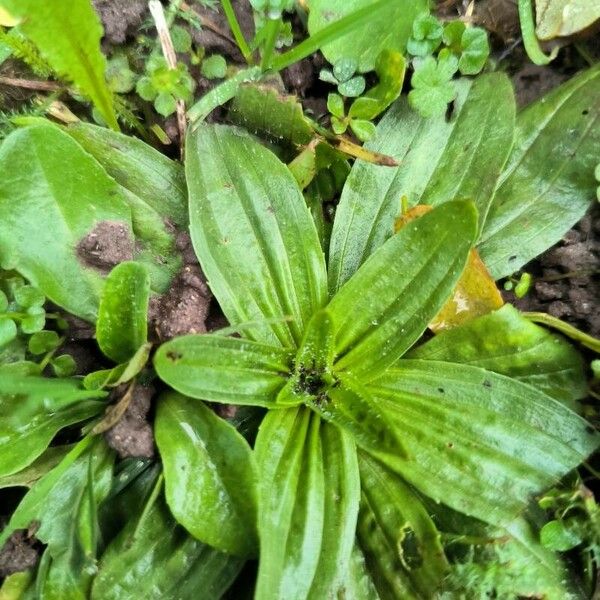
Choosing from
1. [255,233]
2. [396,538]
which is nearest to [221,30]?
[255,233]

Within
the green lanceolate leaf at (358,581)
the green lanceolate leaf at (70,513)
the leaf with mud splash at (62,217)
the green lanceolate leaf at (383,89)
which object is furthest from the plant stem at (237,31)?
the green lanceolate leaf at (358,581)

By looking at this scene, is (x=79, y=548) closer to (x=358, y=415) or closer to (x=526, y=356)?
(x=358, y=415)

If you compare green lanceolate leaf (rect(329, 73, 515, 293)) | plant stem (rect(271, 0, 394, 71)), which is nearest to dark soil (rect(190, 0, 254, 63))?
plant stem (rect(271, 0, 394, 71))

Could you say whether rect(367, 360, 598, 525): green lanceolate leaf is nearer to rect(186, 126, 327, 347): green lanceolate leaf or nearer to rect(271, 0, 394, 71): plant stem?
rect(186, 126, 327, 347): green lanceolate leaf

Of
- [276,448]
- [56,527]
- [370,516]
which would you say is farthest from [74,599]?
[370,516]

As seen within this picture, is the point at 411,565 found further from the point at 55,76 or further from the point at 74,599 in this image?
the point at 55,76
